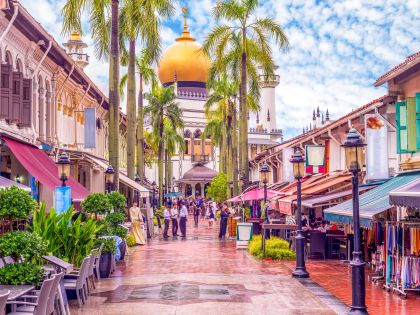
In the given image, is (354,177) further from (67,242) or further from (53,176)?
(53,176)

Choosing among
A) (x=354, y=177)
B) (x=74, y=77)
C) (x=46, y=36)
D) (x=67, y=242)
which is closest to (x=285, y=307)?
(x=354, y=177)

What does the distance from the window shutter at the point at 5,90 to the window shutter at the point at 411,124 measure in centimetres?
1094

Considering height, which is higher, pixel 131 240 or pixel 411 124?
pixel 411 124

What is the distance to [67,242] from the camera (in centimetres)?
1475

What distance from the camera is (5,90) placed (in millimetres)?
19859

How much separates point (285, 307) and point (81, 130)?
2392cm

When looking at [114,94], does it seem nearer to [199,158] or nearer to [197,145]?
[199,158]

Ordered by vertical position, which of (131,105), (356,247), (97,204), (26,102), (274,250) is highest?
(131,105)

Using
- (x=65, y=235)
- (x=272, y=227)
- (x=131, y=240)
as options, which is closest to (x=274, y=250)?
(x=272, y=227)

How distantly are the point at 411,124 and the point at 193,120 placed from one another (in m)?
72.5

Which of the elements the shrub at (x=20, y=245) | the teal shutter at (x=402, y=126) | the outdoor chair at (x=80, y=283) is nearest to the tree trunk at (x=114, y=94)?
the teal shutter at (x=402, y=126)

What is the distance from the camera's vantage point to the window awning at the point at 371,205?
15281 mm

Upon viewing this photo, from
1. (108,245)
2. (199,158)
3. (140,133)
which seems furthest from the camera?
(199,158)

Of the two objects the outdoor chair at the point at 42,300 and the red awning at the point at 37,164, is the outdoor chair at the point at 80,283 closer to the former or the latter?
the outdoor chair at the point at 42,300
